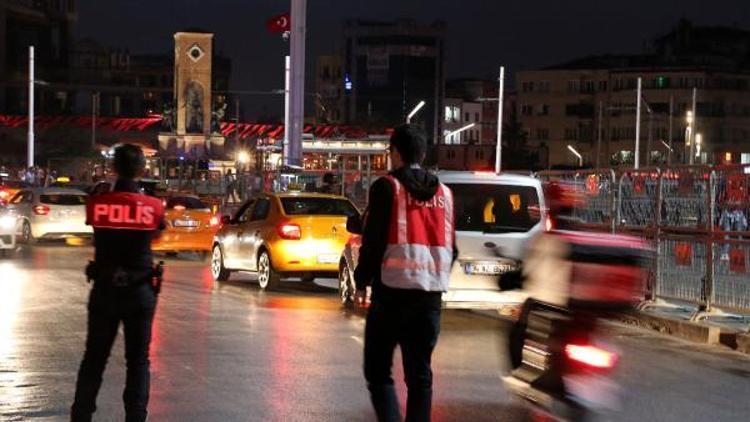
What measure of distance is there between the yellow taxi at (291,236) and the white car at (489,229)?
4.25 m

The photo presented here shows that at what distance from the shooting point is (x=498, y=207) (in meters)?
13.7

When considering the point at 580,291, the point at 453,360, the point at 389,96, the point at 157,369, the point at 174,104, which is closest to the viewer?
the point at 580,291

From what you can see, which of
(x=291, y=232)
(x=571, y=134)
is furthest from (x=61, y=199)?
(x=571, y=134)

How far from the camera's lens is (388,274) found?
20.7 ft

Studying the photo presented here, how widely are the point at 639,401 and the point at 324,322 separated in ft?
17.4

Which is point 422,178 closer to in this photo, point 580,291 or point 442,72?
point 580,291

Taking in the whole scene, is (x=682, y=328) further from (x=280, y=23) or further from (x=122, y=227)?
(x=280, y=23)

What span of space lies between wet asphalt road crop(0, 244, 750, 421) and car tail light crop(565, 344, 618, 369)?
3.86 ft

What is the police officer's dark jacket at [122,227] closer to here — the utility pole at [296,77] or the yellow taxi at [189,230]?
the yellow taxi at [189,230]

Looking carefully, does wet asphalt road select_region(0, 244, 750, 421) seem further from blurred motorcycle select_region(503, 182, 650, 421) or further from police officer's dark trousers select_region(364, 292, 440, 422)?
police officer's dark trousers select_region(364, 292, 440, 422)

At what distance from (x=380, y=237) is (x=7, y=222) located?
19.6 metres

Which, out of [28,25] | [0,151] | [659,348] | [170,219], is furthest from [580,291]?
[28,25]

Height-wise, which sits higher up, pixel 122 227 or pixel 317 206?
pixel 122 227

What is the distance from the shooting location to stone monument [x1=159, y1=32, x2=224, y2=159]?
75.2 m
